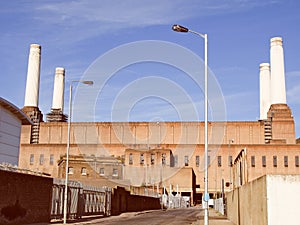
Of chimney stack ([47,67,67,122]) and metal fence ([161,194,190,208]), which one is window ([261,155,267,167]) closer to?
metal fence ([161,194,190,208])

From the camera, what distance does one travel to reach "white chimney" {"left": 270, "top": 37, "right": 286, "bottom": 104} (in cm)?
9625

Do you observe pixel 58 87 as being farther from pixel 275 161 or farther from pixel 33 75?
pixel 275 161

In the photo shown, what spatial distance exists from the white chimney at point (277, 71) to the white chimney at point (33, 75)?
5208 cm

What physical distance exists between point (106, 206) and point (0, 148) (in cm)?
1212

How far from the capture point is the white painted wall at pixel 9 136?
3803 cm

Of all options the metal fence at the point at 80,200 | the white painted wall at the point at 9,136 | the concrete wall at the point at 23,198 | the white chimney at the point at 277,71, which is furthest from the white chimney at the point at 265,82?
the concrete wall at the point at 23,198

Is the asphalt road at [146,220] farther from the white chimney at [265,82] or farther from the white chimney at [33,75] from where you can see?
the white chimney at [265,82]

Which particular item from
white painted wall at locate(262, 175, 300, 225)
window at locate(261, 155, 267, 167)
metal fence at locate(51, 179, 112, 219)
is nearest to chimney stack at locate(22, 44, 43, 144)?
window at locate(261, 155, 267, 167)

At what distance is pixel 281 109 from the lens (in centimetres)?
10312

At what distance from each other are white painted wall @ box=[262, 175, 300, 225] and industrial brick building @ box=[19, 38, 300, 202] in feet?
258

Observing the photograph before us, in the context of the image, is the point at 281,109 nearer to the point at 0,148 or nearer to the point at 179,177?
the point at 179,177

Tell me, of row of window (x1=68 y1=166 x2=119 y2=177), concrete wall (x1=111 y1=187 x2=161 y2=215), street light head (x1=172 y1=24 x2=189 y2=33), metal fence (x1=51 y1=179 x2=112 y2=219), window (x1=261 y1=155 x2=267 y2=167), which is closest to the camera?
street light head (x1=172 y1=24 x2=189 y2=33)

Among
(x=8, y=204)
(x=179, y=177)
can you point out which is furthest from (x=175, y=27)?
(x=179, y=177)

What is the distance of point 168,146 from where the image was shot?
A: 117562 millimetres
